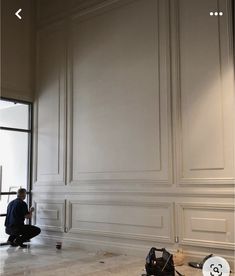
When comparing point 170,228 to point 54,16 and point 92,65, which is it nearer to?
point 92,65

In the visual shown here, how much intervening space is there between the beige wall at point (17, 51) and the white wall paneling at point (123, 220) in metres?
2.52

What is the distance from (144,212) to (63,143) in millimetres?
2229

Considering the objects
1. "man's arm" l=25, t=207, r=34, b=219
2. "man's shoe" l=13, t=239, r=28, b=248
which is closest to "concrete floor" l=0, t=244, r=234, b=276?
"man's shoe" l=13, t=239, r=28, b=248

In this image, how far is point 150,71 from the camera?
6480 millimetres

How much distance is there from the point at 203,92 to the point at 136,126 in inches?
50.1

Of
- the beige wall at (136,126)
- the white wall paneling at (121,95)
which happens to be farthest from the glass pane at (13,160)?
the white wall paneling at (121,95)

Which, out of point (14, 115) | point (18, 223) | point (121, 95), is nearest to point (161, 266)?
point (121, 95)

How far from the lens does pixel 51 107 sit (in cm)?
796

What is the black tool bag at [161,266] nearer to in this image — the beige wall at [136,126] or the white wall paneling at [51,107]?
the beige wall at [136,126]

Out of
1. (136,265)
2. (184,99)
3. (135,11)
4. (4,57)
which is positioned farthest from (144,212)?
(4,57)

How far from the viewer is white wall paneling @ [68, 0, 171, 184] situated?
6316 millimetres

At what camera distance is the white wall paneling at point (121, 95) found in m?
6.32

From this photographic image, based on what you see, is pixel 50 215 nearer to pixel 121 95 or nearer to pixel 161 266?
pixel 121 95

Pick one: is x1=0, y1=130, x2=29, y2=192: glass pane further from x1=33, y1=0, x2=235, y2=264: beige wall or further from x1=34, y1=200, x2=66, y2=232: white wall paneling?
x1=34, y1=200, x2=66, y2=232: white wall paneling
